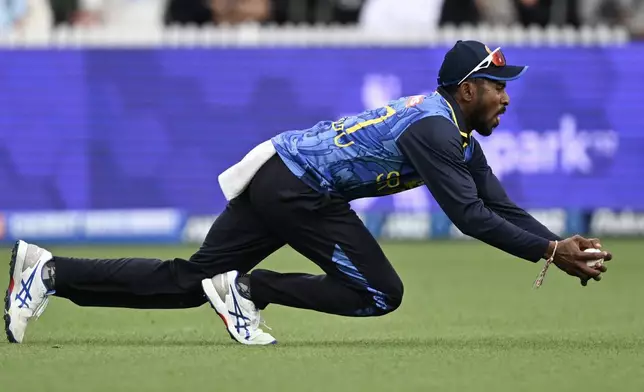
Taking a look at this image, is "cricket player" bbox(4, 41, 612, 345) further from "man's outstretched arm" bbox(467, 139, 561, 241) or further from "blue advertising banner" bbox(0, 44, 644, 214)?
"blue advertising banner" bbox(0, 44, 644, 214)

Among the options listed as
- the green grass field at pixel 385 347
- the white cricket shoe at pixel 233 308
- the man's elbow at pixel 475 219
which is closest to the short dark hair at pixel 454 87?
the man's elbow at pixel 475 219

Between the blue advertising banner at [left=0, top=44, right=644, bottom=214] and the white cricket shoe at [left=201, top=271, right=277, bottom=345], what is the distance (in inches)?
308

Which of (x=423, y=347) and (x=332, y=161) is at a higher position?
(x=332, y=161)

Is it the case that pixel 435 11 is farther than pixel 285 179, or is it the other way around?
pixel 435 11

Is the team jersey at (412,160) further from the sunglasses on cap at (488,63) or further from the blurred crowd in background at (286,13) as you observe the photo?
the blurred crowd in background at (286,13)

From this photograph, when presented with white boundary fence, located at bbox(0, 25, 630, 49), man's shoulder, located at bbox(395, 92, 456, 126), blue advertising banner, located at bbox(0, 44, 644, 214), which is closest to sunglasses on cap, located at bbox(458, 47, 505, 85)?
man's shoulder, located at bbox(395, 92, 456, 126)

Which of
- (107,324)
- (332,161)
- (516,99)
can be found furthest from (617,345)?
(516,99)

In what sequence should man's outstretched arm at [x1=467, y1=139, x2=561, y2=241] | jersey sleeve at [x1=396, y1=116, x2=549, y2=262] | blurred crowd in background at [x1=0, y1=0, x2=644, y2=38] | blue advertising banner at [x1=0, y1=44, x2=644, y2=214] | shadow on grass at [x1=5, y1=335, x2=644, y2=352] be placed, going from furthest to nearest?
blurred crowd in background at [x1=0, y1=0, x2=644, y2=38] → blue advertising banner at [x1=0, y1=44, x2=644, y2=214] → man's outstretched arm at [x1=467, y1=139, x2=561, y2=241] → shadow on grass at [x1=5, y1=335, x2=644, y2=352] → jersey sleeve at [x1=396, y1=116, x2=549, y2=262]

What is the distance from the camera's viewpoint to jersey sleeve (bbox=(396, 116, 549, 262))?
7.30 meters

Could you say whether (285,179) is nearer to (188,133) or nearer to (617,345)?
(617,345)

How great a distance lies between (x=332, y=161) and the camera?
7.61 metres

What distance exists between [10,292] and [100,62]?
26.7 feet

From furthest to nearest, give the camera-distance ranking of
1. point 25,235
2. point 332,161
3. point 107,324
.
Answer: point 25,235
point 107,324
point 332,161

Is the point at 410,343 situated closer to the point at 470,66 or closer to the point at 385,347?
the point at 385,347
